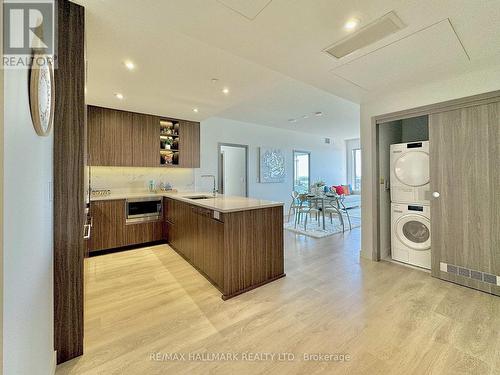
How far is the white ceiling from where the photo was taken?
1554 millimetres

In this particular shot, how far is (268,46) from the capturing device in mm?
1992

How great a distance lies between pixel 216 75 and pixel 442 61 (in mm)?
2322

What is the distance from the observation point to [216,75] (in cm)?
269

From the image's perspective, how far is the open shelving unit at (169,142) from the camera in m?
4.49

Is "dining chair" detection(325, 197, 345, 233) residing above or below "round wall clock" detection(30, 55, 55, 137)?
below

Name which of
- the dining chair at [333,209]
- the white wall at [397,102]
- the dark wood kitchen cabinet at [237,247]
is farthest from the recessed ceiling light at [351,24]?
the dining chair at [333,209]

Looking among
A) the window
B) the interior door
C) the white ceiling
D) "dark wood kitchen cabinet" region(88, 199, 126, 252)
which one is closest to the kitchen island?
"dark wood kitchen cabinet" region(88, 199, 126, 252)

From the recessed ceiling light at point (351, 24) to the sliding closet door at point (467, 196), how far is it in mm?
1767

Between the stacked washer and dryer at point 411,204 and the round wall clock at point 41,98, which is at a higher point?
the round wall clock at point 41,98

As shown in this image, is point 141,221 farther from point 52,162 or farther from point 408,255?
point 408,255

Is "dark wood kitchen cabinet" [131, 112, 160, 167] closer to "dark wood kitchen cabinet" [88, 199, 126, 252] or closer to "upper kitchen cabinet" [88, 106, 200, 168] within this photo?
"upper kitchen cabinet" [88, 106, 200, 168]

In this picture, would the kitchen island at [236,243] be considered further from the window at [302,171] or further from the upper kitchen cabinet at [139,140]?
the window at [302,171]

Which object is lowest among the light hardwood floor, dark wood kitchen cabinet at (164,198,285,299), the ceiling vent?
the light hardwood floor

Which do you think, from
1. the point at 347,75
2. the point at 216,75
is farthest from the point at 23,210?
the point at 347,75
